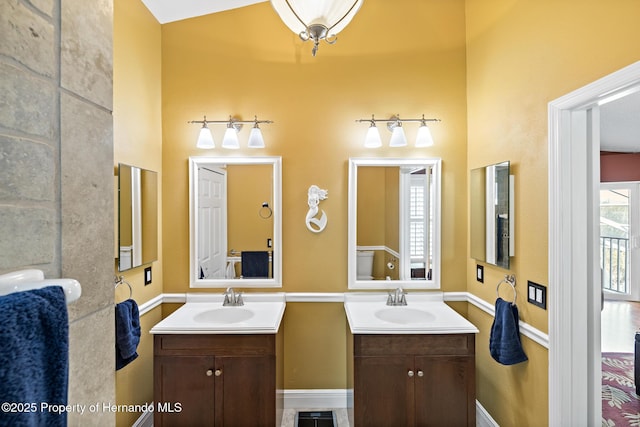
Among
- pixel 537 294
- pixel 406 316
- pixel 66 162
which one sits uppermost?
pixel 66 162

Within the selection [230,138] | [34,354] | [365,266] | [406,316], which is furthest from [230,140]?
[34,354]

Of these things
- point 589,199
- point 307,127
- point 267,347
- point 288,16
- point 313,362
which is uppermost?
point 288,16

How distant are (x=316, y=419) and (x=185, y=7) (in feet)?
10.1

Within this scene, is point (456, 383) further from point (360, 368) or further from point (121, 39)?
point (121, 39)

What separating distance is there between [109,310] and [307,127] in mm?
1974

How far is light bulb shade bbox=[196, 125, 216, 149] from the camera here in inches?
90.2

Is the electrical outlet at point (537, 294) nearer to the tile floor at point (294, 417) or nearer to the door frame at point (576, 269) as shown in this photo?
the door frame at point (576, 269)

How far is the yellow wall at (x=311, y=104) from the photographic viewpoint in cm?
236

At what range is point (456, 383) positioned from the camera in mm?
1895

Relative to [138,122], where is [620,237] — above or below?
below

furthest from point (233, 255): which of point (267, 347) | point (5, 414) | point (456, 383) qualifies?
point (5, 414)

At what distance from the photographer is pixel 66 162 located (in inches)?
20.1

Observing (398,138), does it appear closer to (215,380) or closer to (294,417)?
(215,380)

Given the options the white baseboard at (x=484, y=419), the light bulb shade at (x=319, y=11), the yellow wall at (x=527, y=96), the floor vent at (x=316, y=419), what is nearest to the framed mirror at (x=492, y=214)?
the yellow wall at (x=527, y=96)
